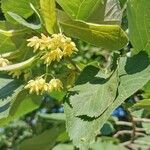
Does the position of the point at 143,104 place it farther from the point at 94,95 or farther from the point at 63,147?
the point at 63,147

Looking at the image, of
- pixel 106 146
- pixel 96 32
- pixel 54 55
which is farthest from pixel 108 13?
pixel 106 146

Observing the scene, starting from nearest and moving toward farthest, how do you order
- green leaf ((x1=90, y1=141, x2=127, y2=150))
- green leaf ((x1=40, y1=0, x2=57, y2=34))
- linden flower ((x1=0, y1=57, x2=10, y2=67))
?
1. green leaf ((x1=40, y1=0, x2=57, y2=34))
2. linden flower ((x1=0, y1=57, x2=10, y2=67))
3. green leaf ((x1=90, y1=141, x2=127, y2=150))

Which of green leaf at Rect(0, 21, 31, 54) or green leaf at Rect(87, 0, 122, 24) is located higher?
green leaf at Rect(87, 0, 122, 24)

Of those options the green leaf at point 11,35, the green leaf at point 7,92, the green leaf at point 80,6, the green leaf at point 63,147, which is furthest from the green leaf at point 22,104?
the green leaf at point 63,147

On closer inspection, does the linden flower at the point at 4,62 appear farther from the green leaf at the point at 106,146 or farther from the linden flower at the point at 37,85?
the green leaf at the point at 106,146

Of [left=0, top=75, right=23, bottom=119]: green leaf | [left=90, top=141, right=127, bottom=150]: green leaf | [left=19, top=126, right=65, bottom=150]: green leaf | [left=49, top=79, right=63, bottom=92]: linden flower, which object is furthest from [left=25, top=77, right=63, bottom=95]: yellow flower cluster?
[left=90, top=141, right=127, bottom=150]: green leaf

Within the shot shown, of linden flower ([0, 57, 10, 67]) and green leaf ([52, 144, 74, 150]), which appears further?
green leaf ([52, 144, 74, 150])

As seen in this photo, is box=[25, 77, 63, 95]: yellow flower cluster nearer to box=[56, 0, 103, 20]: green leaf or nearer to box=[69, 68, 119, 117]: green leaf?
box=[69, 68, 119, 117]: green leaf

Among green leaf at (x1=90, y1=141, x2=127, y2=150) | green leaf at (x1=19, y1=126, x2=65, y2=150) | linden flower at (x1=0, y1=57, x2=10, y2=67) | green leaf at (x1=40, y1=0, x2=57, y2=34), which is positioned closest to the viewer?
green leaf at (x1=40, y1=0, x2=57, y2=34)

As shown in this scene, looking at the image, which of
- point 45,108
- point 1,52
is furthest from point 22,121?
point 1,52
